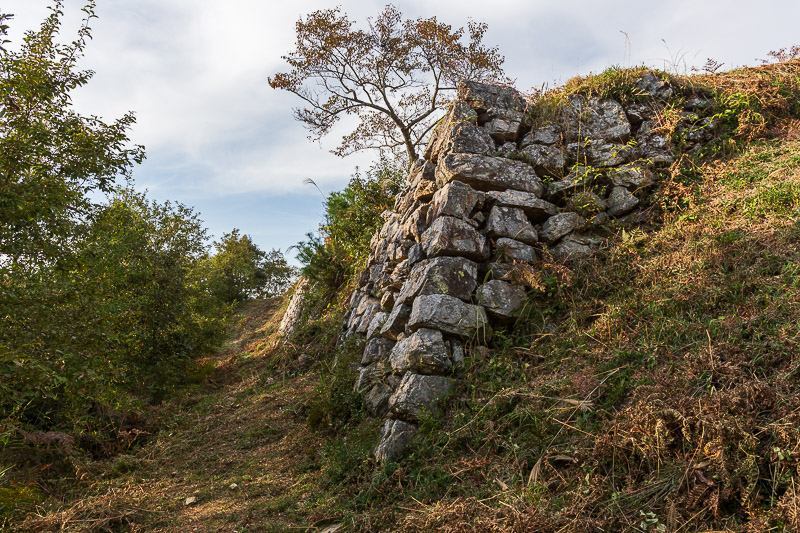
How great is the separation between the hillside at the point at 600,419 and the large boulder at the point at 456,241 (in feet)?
3.40

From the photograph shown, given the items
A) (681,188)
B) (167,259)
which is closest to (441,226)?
(681,188)

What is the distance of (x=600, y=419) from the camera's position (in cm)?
418

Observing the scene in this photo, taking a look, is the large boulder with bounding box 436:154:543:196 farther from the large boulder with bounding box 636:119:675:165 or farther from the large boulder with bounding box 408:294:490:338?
the large boulder with bounding box 408:294:490:338

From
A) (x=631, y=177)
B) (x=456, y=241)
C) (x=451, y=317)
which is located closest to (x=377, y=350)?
(x=451, y=317)

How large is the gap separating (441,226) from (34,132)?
537 centimetres

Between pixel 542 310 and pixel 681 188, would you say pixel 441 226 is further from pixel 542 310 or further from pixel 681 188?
pixel 681 188

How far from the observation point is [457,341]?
Answer: 19.2 feet

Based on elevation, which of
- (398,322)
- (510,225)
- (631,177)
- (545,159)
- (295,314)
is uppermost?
(545,159)

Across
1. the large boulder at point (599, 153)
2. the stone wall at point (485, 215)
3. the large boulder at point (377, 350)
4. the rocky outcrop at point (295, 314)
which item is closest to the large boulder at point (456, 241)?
the stone wall at point (485, 215)

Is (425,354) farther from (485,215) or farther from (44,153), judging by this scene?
(44,153)

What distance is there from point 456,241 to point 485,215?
0.80 meters

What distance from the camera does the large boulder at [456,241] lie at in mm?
6562

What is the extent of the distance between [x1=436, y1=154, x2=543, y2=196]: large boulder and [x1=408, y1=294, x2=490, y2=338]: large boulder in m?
2.16

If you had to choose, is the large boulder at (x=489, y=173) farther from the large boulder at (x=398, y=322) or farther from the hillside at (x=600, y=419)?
the large boulder at (x=398, y=322)
